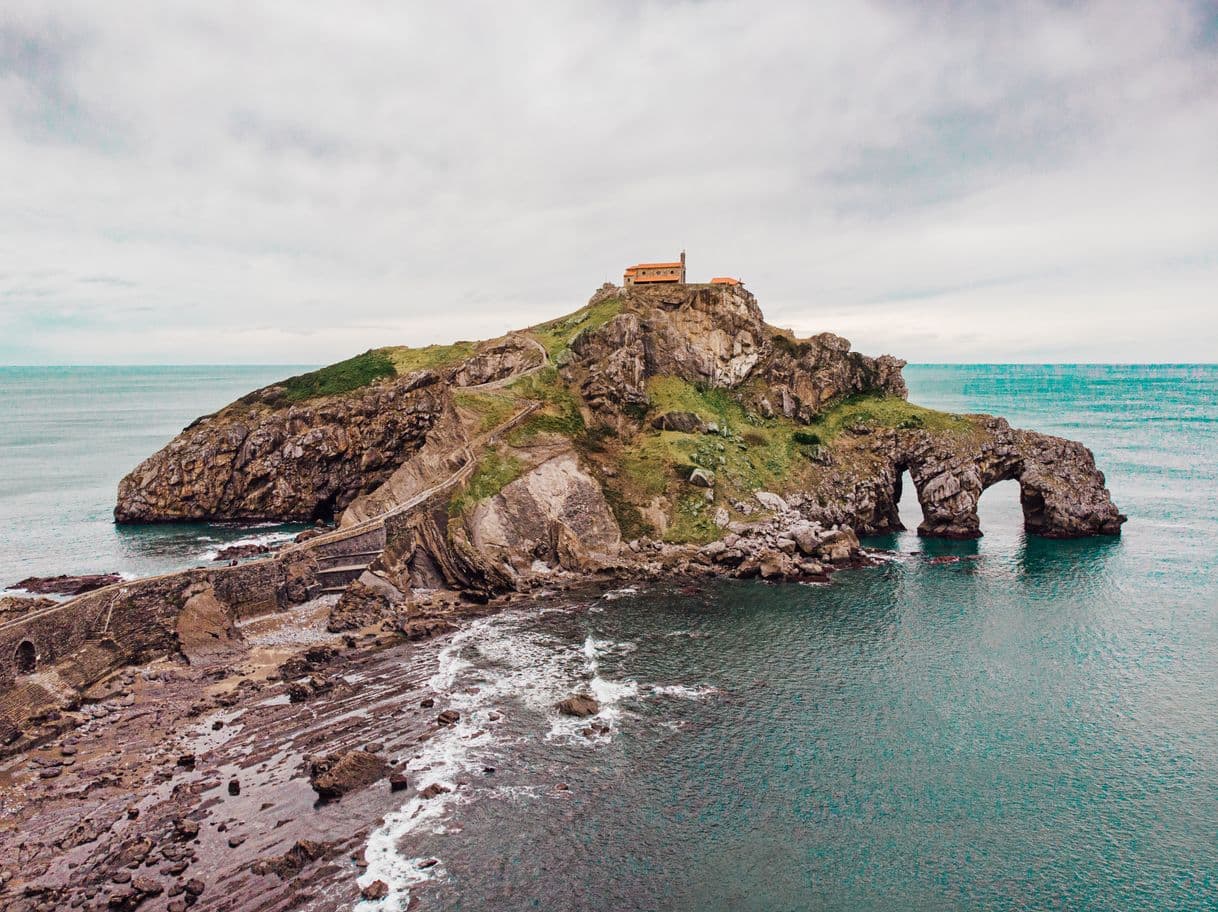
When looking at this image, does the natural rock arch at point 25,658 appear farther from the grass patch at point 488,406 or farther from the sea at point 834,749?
the grass patch at point 488,406

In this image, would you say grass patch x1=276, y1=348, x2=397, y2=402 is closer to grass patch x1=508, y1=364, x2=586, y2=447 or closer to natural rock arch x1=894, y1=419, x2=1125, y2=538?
grass patch x1=508, y1=364, x2=586, y2=447

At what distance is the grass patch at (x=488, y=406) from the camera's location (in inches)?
3644

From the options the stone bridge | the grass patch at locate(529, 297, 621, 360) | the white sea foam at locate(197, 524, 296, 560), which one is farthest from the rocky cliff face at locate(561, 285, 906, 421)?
the white sea foam at locate(197, 524, 296, 560)

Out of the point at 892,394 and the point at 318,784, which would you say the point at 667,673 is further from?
the point at 892,394

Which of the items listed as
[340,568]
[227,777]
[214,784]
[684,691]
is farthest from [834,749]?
[340,568]

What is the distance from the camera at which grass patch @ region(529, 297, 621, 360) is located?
10894cm

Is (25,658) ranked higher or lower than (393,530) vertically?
lower

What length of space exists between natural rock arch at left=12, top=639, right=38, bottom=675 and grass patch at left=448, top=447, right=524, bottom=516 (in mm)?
38317

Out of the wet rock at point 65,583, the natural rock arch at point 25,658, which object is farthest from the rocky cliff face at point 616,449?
the natural rock arch at point 25,658

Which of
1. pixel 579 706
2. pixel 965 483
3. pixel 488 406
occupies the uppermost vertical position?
pixel 488 406

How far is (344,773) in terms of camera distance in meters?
42.2

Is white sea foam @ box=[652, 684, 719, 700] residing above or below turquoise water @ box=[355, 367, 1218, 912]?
above

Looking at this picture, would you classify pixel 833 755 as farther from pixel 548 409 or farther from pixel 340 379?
pixel 340 379

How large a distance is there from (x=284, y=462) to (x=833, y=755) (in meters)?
89.8
